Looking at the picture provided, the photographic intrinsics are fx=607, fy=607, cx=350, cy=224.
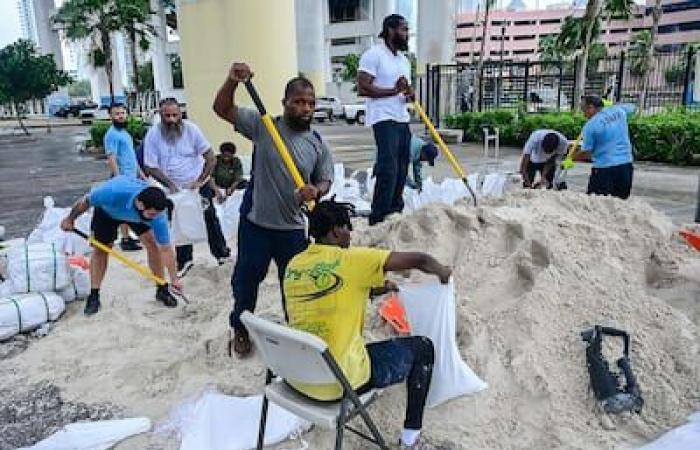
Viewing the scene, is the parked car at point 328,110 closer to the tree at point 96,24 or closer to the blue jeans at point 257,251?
the tree at point 96,24

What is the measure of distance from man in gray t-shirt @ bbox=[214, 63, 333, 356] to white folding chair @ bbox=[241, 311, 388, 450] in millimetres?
898

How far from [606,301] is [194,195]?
3260 millimetres

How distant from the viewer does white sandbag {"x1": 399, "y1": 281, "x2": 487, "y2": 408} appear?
8.11 feet

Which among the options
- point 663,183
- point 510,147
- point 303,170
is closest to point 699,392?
point 303,170

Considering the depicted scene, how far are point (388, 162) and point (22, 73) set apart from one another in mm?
27298

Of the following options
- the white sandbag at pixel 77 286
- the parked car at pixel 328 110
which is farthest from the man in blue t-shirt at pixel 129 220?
the parked car at pixel 328 110

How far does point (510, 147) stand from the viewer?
14.3 meters

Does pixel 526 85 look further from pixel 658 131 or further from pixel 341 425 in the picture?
pixel 341 425

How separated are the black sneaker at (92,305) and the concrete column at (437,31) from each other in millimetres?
19974

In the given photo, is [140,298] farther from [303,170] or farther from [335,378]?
[335,378]

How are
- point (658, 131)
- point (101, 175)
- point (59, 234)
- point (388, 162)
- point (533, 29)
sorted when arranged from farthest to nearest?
point (533, 29)
point (101, 175)
point (658, 131)
point (59, 234)
point (388, 162)

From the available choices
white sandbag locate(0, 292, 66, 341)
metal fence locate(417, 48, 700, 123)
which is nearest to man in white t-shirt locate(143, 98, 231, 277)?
white sandbag locate(0, 292, 66, 341)

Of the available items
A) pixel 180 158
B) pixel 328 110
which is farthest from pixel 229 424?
pixel 328 110

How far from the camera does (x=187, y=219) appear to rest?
4980mm
